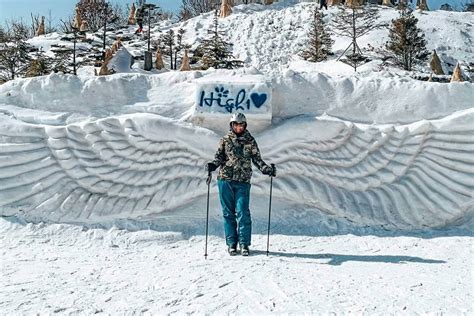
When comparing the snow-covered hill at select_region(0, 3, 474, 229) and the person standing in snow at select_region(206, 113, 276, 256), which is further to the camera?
the snow-covered hill at select_region(0, 3, 474, 229)

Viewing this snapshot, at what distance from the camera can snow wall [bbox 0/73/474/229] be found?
564 centimetres

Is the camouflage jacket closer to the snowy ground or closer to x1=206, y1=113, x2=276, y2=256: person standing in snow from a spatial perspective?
x1=206, y1=113, x2=276, y2=256: person standing in snow

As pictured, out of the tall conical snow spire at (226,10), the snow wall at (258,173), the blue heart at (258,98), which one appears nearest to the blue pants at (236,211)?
the snow wall at (258,173)

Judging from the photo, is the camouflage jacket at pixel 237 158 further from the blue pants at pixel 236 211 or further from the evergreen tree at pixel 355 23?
the evergreen tree at pixel 355 23

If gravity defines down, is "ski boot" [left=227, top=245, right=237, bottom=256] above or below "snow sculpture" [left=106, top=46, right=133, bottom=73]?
below

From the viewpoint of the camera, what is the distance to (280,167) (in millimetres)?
5785

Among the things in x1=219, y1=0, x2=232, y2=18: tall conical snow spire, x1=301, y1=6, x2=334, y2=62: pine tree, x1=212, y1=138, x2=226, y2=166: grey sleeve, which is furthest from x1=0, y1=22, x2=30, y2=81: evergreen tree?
x1=212, y1=138, x2=226, y2=166: grey sleeve

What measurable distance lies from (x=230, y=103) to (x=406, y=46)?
15.9 meters

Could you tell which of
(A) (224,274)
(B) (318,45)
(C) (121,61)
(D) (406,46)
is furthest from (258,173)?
(B) (318,45)

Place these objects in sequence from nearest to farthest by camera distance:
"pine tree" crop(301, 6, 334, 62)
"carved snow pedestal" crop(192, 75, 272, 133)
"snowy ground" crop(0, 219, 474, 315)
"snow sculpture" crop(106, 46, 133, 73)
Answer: "snowy ground" crop(0, 219, 474, 315), "carved snow pedestal" crop(192, 75, 272, 133), "snow sculpture" crop(106, 46, 133, 73), "pine tree" crop(301, 6, 334, 62)

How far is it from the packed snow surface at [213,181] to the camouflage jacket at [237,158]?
774 millimetres

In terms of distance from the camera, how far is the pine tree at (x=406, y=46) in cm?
1977

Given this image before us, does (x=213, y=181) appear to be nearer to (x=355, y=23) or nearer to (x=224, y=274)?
(x=224, y=274)

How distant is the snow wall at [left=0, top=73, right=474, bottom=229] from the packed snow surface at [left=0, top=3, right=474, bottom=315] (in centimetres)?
1
